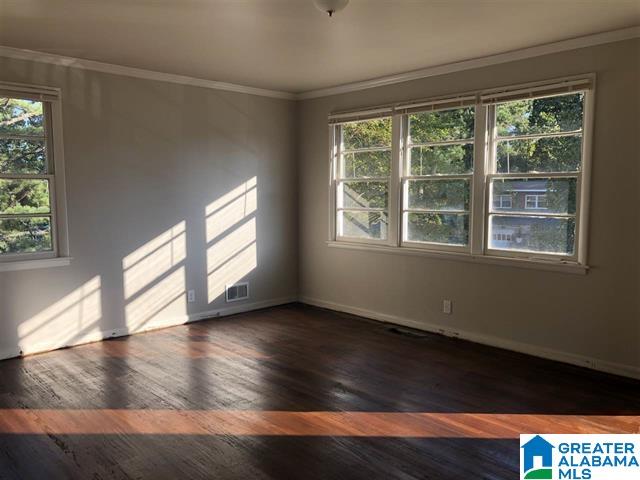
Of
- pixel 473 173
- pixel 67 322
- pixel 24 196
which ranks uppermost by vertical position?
pixel 473 173

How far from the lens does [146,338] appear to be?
4891mm

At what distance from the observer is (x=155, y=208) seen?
5.13 metres

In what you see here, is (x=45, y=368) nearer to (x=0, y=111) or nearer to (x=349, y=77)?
(x=0, y=111)

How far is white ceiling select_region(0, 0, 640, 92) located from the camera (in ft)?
10.7

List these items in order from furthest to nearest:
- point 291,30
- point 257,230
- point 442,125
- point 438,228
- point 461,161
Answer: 1. point 257,230
2. point 438,228
3. point 442,125
4. point 461,161
5. point 291,30

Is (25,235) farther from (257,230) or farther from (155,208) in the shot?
(257,230)

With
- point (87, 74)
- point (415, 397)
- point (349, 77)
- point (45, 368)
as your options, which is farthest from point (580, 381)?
point (87, 74)

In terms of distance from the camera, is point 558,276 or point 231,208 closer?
point 558,276

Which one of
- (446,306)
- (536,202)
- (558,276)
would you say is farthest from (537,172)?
(446,306)

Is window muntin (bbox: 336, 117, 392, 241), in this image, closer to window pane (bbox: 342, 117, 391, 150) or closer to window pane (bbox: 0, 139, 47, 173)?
window pane (bbox: 342, 117, 391, 150)

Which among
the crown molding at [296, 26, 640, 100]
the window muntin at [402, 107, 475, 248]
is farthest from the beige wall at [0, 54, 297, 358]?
the window muntin at [402, 107, 475, 248]

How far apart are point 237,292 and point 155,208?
1349 millimetres

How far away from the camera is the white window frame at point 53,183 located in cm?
434

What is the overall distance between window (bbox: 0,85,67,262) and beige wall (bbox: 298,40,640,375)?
2.94 metres
